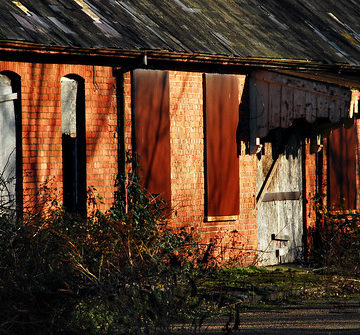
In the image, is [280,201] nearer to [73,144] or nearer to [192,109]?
[192,109]

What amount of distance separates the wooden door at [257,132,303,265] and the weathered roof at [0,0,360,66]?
1692mm

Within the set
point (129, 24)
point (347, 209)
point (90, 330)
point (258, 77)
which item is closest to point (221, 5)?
point (258, 77)

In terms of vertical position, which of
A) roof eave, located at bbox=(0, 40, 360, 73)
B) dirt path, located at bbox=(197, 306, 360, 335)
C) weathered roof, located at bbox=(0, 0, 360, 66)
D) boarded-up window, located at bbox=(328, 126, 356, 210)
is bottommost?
dirt path, located at bbox=(197, 306, 360, 335)

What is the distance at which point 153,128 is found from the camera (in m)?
12.0

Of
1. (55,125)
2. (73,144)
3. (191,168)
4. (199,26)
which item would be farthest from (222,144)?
(55,125)

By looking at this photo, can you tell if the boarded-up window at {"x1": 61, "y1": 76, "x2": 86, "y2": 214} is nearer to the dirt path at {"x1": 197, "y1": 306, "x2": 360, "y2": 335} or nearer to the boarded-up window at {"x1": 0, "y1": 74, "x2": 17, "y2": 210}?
the boarded-up window at {"x1": 0, "y1": 74, "x2": 17, "y2": 210}

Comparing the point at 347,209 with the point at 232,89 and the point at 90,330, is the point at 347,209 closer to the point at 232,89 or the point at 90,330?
the point at 232,89

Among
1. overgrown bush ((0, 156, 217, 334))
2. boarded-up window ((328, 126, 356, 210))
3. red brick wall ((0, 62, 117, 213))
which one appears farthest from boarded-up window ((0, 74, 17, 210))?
boarded-up window ((328, 126, 356, 210))

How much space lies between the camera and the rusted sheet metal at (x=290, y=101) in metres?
12.0

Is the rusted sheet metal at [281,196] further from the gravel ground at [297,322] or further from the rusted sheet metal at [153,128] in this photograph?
the gravel ground at [297,322]

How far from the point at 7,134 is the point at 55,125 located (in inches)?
27.8

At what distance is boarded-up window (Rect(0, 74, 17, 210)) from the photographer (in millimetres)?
10664

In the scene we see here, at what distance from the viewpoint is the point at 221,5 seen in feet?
46.8

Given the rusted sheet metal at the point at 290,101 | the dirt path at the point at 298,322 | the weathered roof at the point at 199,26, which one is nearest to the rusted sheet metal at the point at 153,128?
the weathered roof at the point at 199,26
